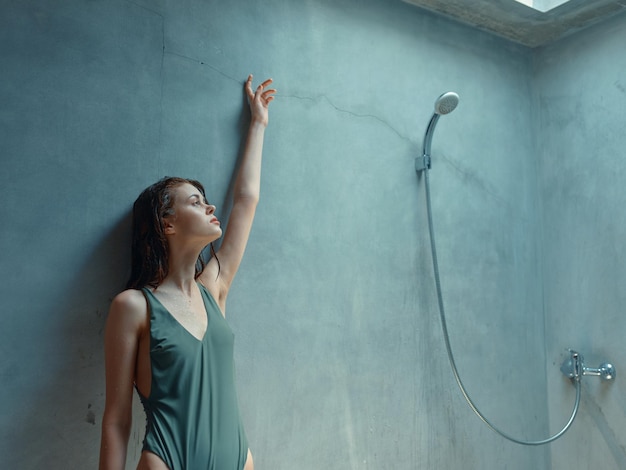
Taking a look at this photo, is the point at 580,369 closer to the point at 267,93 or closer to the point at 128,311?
the point at 267,93

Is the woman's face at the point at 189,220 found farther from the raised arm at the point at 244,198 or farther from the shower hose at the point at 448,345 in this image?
the shower hose at the point at 448,345

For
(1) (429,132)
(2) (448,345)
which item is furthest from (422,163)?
(2) (448,345)

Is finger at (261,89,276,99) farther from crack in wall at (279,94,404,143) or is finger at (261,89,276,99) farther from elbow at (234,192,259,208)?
elbow at (234,192,259,208)

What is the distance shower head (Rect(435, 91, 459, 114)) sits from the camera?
1985mm

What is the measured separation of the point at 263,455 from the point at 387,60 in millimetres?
1342

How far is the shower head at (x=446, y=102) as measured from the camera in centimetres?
199

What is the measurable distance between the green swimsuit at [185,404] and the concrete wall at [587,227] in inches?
55.4

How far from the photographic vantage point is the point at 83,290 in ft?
5.09

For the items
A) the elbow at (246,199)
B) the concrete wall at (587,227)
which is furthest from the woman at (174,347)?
the concrete wall at (587,227)

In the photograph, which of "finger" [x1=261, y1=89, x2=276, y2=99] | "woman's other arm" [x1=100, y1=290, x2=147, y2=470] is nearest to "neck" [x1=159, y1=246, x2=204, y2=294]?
"woman's other arm" [x1=100, y1=290, x2=147, y2=470]

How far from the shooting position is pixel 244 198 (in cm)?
175

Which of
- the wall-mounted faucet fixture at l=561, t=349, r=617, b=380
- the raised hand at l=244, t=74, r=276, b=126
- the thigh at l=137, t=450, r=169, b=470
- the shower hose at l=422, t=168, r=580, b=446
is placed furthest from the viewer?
the wall-mounted faucet fixture at l=561, t=349, r=617, b=380

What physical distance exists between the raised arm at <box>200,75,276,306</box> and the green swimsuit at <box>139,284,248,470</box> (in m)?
0.23

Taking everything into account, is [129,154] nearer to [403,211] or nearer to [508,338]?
[403,211]
